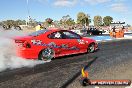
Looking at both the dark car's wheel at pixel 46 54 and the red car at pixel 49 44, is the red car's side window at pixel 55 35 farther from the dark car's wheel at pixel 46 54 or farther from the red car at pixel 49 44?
the dark car's wheel at pixel 46 54

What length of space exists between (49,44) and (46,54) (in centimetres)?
46

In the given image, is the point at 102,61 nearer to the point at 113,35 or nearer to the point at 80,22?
the point at 113,35

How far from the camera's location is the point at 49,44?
11.5 metres

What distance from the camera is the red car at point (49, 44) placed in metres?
10.9

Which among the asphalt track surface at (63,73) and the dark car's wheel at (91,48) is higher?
the dark car's wheel at (91,48)

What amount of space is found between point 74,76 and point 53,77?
→ 68 cm

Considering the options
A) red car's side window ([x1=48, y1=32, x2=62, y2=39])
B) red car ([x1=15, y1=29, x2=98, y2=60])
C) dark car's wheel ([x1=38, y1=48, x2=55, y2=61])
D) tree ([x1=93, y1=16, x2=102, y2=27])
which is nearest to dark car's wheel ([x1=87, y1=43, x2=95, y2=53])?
red car ([x1=15, y1=29, x2=98, y2=60])

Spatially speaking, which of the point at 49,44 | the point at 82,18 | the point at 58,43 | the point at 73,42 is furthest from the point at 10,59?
the point at 82,18

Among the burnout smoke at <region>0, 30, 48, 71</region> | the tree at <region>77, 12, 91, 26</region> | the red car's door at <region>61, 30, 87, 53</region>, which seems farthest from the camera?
the tree at <region>77, 12, 91, 26</region>

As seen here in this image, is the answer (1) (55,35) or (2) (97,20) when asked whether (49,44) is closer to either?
(1) (55,35)

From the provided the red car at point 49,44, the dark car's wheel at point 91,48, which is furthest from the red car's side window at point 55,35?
the dark car's wheel at point 91,48

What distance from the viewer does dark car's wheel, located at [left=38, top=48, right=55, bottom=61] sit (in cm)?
1120

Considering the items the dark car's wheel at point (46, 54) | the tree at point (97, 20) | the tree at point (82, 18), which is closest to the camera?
the dark car's wheel at point (46, 54)

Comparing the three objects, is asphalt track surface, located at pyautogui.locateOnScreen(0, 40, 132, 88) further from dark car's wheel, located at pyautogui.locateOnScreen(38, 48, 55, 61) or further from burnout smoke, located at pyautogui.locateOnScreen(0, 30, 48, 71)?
burnout smoke, located at pyautogui.locateOnScreen(0, 30, 48, 71)
